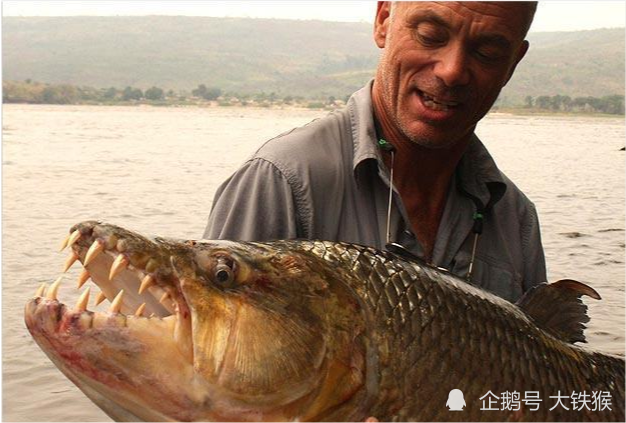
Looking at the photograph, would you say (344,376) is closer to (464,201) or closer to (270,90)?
(464,201)

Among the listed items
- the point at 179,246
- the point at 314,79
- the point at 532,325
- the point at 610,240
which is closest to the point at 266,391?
the point at 179,246

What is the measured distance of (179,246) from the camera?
2.37m

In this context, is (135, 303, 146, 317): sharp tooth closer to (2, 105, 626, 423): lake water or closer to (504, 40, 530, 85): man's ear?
(2, 105, 626, 423): lake water

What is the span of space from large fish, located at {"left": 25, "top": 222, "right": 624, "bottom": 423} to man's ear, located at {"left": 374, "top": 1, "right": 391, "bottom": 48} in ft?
3.89

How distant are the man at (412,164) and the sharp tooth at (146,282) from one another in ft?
2.81

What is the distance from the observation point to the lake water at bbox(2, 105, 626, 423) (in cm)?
732

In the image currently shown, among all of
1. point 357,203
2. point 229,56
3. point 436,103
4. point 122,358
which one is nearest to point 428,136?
point 436,103

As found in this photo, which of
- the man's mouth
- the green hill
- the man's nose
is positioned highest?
the man's nose

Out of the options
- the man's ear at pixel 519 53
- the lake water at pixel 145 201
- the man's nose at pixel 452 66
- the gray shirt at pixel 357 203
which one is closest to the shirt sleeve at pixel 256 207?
the gray shirt at pixel 357 203

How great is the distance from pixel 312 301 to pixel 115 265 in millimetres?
508

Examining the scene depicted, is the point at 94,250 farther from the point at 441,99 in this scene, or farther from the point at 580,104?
the point at 580,104

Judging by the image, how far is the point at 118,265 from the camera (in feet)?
7.25

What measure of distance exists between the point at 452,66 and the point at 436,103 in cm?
14

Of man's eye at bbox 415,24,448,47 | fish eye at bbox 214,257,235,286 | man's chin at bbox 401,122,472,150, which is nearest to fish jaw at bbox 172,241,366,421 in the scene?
fish eye at bbox 214,257,235,286
